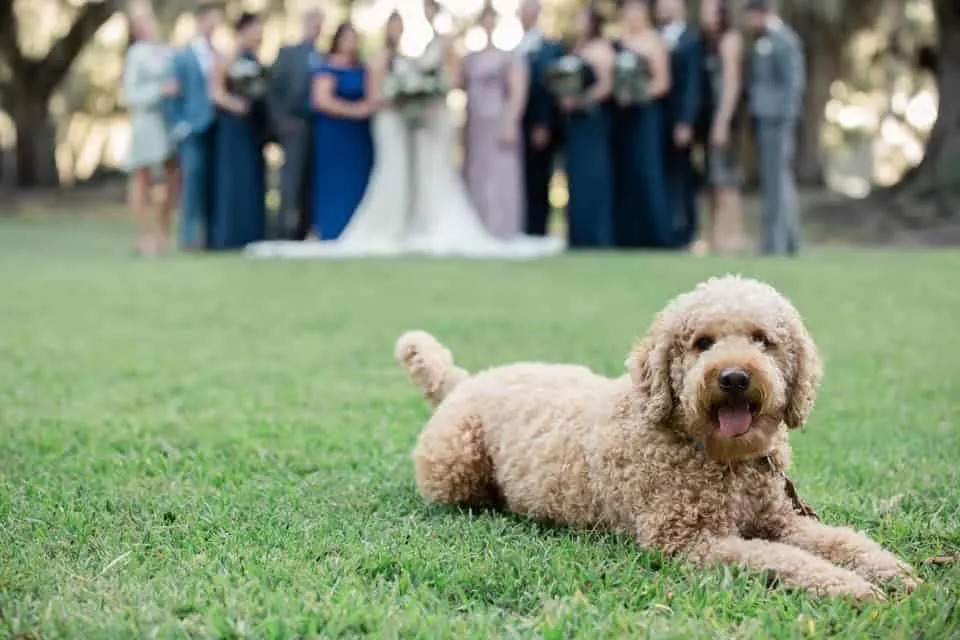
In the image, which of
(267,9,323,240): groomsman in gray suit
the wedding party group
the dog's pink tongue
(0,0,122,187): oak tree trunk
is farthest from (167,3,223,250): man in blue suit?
the dog's pink tongue

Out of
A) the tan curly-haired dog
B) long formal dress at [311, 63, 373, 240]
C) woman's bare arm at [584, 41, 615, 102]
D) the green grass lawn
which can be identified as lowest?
the green grass lawn

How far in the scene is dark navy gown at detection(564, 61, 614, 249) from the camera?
15.0 meters

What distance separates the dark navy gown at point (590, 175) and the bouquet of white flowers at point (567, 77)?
0.18 meters

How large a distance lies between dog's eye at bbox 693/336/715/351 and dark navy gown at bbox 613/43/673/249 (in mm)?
11715

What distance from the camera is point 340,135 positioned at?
1523cm

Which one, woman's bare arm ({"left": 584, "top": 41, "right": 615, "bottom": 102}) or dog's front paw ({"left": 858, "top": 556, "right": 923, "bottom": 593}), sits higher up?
woman's bare arm ({"left": 584, "top": 41, "right": 615, "bottom": 102})

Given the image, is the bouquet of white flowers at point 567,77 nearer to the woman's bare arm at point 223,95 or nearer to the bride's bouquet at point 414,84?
the bride's bouquet at point 414,84

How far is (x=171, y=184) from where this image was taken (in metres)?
14.8

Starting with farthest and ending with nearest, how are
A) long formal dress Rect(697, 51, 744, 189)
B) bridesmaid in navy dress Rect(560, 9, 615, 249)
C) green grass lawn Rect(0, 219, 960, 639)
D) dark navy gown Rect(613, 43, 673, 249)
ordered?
dark navy gown Rect(613, 43, 673, 249)
bridesmaid in navy dress Rect(560, 9, 615, 249)
long formal dress Rect(697, 51, 744, 189)
green grass lawn Rect(0, 219, 960, 639)

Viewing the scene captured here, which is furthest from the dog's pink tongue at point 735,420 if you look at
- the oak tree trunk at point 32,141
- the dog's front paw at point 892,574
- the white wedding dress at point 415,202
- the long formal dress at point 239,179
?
the oak tree trunk at point 32,141

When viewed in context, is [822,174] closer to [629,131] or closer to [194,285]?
[629,131]

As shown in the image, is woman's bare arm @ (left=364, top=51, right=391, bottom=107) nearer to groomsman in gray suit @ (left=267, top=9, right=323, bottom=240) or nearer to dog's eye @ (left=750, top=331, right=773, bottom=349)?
groomsman in gray suit @ (left=267, top=9, right=323, bottom=240)

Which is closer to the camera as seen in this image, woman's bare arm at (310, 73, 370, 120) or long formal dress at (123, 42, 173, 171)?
long formal dress at (123, 42, 173, 171)

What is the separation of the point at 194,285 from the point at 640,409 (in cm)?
809
